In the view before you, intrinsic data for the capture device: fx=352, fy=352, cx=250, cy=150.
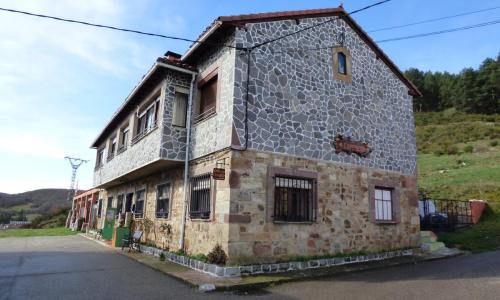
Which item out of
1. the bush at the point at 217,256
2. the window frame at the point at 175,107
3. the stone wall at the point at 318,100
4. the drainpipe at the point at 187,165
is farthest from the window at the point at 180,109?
the bush at the point at 217,256

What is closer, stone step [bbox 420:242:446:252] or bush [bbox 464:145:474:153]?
stone step [bbox 420:242:446:252]

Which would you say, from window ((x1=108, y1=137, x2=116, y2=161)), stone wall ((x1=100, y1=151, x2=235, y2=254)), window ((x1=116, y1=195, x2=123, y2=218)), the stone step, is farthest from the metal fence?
window ((x1=108, y1=137, x2=116, y2=161))

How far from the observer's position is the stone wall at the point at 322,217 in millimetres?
9078

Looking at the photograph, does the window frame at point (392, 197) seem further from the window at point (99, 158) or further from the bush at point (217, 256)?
the window at point (99, 158)

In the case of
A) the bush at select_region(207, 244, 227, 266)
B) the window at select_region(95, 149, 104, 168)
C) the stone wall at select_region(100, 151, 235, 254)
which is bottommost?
the bush at select_region(207, 244, 227, 266)

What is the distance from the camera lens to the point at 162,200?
43.7ft

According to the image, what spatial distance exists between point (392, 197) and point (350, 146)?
2.90 m

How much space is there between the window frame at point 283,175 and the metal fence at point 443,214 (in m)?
9.07

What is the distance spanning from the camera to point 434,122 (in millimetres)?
54375

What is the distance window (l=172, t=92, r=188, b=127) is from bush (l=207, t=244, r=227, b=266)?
4622 millimetres

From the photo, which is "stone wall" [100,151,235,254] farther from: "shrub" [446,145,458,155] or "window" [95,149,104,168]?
"shrub" [446,145,458,155]

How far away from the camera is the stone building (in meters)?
9.48

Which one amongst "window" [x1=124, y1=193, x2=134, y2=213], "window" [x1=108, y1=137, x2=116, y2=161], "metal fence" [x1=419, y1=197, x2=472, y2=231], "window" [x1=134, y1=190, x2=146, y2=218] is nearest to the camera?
"window" [x1=134, y1=190, x2=146, y2=218]

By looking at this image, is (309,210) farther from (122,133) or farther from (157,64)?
(122,133)
